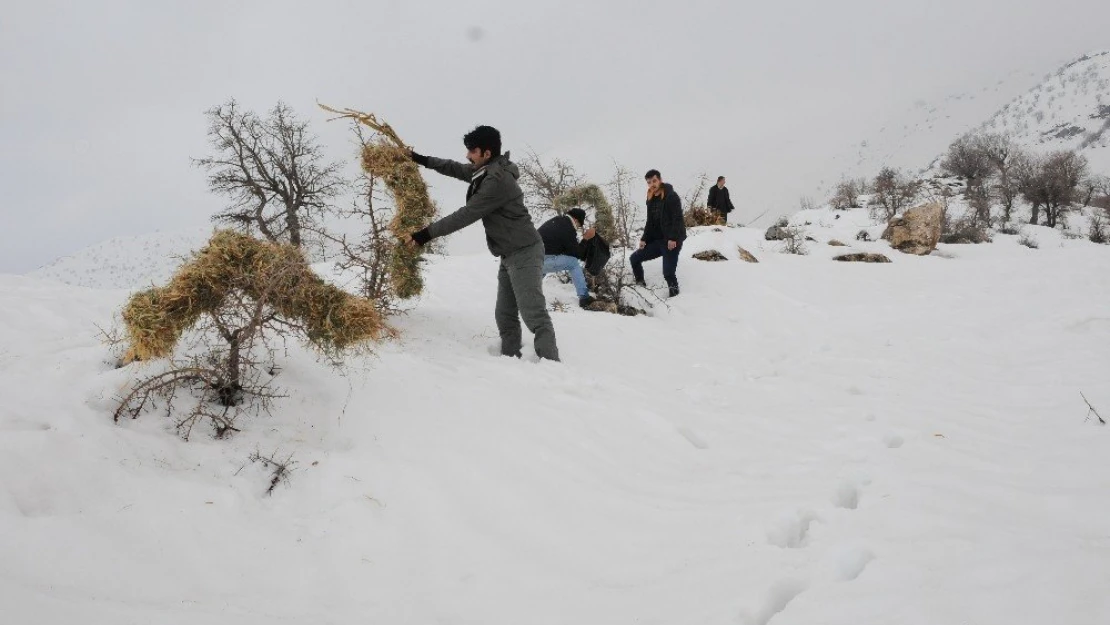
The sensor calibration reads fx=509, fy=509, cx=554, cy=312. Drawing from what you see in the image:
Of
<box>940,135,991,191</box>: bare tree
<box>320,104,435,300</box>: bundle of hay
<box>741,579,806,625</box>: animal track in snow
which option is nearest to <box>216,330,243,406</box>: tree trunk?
<box>320,104,435,300</box>: bundle of hay

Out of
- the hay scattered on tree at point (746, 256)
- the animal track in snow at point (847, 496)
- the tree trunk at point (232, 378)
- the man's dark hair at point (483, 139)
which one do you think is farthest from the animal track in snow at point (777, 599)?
the hay scattered on tree at point (746, 256)

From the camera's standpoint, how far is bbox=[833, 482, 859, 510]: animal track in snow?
2.46m

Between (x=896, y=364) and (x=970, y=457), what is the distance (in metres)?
2.42

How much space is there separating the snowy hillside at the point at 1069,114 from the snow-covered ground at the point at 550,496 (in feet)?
196

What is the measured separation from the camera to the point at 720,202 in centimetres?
1430

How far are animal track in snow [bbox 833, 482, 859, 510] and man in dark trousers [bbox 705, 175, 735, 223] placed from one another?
12524 mm

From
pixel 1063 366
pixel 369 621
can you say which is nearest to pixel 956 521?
pixel 369 621

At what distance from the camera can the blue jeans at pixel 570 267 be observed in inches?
270

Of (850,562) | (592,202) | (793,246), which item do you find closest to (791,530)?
(850,562)

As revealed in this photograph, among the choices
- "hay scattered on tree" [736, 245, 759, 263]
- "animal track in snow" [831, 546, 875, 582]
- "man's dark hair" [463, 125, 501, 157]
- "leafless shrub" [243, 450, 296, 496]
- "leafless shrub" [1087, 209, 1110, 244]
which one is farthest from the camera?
"leafless shrub" [1087, 209, 1110, 244]

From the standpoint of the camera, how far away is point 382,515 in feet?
7.36

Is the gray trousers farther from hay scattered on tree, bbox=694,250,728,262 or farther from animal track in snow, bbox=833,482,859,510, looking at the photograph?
hay scattered on tree, bbox=694,250,728,262

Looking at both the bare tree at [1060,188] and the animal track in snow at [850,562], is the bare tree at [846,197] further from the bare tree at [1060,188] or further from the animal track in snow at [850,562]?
the animal track in snow at [850,562]

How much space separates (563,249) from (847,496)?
16.0ft
